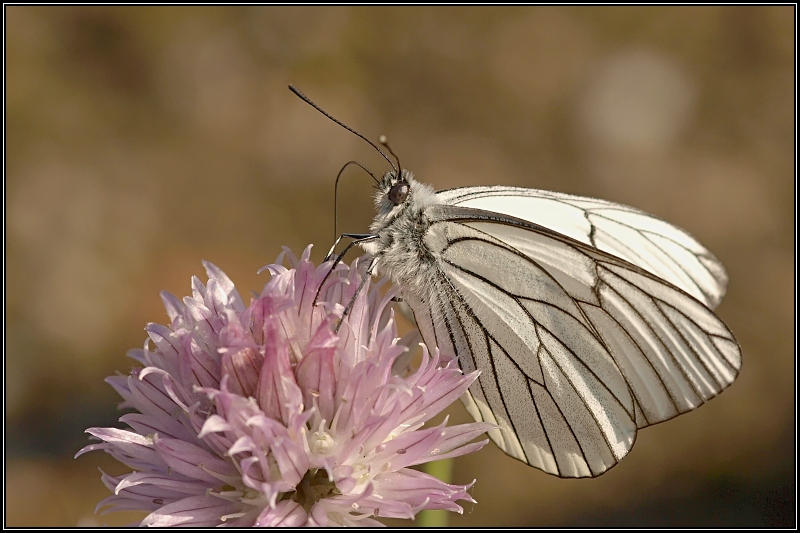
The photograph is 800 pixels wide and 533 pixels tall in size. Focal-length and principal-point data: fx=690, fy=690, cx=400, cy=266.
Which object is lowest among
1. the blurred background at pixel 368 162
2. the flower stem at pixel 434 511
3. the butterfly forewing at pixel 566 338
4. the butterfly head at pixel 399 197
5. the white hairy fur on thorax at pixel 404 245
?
the flower stem at pixel 434 511

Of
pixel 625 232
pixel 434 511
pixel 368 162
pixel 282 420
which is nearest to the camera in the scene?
pixel 282 420

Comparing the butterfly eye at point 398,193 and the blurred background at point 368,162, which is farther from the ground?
the blurred background at point 368,162

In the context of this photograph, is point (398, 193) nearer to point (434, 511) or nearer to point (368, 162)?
point (434, 511)

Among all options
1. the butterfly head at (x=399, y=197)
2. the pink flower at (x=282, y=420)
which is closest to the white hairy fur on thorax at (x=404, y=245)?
the butterfly head at (x=399, y=197)

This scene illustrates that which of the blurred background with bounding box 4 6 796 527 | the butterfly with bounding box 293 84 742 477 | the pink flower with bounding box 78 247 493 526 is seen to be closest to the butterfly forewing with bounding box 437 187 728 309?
the butterfly with bounding box 293 84 742 477

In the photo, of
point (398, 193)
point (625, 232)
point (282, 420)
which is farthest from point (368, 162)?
point (282, 420)

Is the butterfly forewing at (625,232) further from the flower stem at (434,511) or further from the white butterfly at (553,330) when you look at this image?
the flower stem at (434,511)

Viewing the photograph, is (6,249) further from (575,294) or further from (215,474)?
(575,294)
